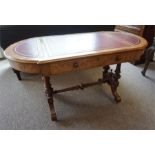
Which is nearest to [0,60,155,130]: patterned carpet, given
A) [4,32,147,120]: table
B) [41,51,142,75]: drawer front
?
[4,32,147,120]: table

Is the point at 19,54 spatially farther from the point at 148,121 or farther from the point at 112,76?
the point at 148,121

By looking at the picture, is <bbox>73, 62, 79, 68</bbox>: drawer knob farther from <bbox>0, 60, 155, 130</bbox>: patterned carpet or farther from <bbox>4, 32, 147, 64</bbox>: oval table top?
<bbox>0, 60, 155, 130</bbox>: patterned carpet

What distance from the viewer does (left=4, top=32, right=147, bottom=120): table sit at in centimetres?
127

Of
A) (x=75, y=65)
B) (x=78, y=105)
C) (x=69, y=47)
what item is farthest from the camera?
(x=78, y=105)

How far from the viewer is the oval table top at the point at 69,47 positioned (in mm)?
1302

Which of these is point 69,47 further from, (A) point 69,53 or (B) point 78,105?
(B) point 78,105

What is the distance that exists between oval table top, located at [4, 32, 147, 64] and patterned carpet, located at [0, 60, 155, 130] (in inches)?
28.8

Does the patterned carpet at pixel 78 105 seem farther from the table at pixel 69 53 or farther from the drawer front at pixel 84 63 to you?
the drawer front at pixel 84 63

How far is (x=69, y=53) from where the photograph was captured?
137 centimetres

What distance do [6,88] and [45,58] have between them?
132 centimetres

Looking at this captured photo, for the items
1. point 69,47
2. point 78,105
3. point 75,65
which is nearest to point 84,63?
point 75,65

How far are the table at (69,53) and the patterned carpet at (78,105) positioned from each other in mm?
213

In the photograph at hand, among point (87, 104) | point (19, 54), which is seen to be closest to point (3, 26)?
point (19, 54)

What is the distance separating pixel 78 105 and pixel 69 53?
786 millimetres
